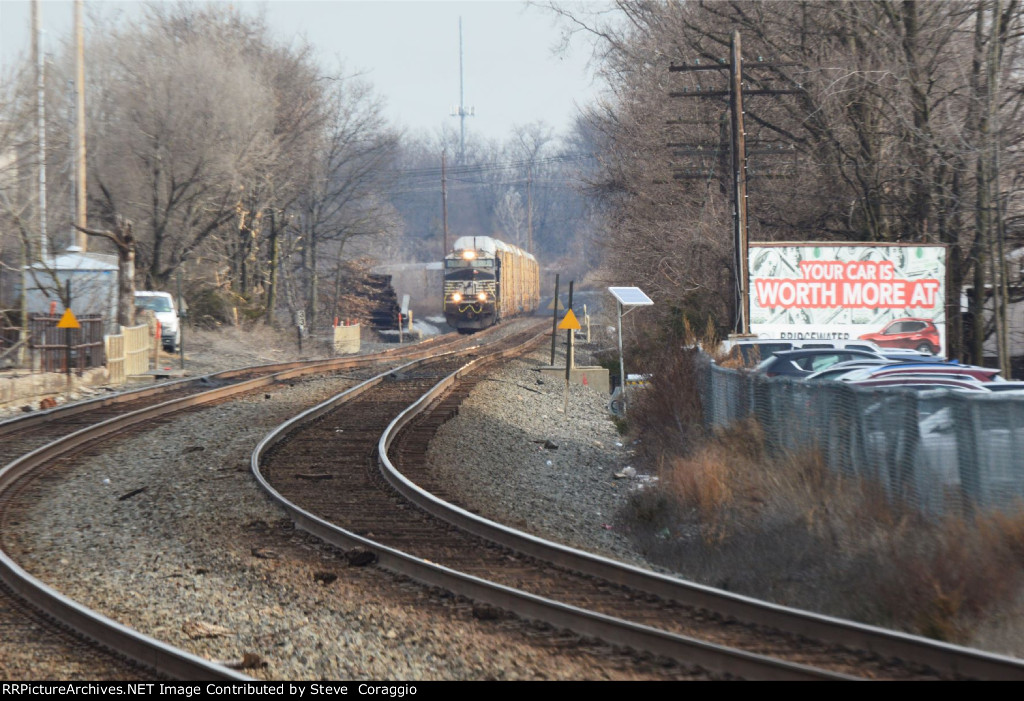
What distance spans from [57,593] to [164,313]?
27.0 meters

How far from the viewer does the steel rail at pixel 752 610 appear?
233 inches

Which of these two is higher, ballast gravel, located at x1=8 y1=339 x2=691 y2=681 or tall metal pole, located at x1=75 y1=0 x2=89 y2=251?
tall metal pole, located at x1=75 y1=0 x2=89 y2=251

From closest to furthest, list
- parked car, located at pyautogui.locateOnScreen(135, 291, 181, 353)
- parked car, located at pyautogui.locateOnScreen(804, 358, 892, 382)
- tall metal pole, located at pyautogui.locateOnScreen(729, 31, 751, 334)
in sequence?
parked car, located at pyautogui.locateOnScreen(804, 358, 892, 382)
tall metal pole, located at pyautogui.locateOnScreen(729, 31, 751, 334)
parked car, located at pyautogui.locateOnScreen(135, 291, 181, 353)

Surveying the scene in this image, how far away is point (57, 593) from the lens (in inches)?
294

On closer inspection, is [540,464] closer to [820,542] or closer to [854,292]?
[820,542]

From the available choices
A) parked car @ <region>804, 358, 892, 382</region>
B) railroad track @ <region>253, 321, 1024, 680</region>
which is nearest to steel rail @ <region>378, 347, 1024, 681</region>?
railroad track @ <region>253, 321, 1024, 680</region>

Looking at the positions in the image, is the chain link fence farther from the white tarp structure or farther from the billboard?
the white tarp structure

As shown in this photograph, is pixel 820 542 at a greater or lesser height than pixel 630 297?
lesser

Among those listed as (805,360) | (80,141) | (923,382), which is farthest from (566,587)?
(80,141)

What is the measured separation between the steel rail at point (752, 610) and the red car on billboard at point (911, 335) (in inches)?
502

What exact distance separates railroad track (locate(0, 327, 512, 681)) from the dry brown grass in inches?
192

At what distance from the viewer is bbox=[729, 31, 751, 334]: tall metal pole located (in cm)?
2059

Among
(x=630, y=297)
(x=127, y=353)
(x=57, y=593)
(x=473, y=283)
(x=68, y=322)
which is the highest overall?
(x=473, y=283)
